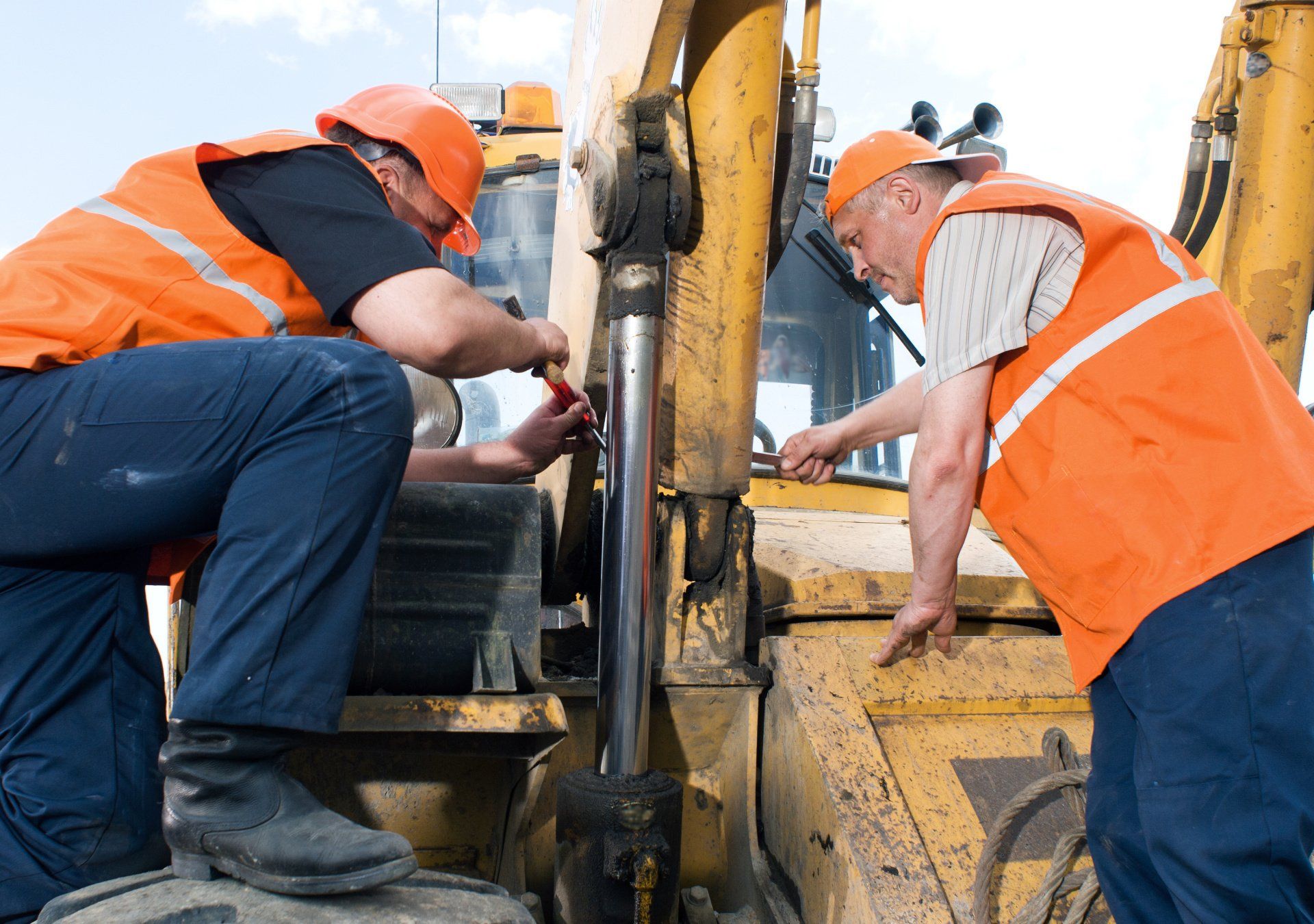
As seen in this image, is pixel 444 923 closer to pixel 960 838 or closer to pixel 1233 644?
pixel 960 838

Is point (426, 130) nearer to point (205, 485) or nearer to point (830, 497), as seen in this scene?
point (205, 485)

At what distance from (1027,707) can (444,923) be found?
121cm

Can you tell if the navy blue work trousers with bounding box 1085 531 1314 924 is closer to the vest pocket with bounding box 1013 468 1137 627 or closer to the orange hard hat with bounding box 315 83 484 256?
the vest pocket with bounding box 1013 468 1137 627

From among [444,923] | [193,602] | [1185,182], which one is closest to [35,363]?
[193,602]

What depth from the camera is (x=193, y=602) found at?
1.69m

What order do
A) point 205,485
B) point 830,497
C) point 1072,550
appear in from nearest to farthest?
point 205,485, point 1072,550, point 830,497

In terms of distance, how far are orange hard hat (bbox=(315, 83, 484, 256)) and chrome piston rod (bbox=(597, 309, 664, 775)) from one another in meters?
0.37

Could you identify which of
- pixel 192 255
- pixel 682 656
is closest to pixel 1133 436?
pixel 682 656

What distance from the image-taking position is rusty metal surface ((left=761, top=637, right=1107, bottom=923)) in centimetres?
167

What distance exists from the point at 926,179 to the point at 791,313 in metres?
1.33

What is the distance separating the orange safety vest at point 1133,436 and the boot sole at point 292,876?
3.24 ft

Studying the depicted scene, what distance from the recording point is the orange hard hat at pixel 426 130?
1.83 meters

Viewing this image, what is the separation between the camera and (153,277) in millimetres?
1480

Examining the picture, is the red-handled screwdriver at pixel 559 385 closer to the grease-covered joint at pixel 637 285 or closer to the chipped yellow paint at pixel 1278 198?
the grease-covered joint at pixel 637 285
